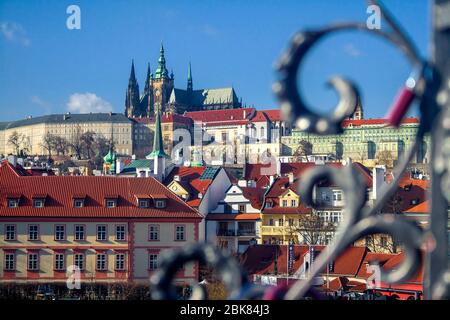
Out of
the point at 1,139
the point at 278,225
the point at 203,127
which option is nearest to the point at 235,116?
the point at 203,127

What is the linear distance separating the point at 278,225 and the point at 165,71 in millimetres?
120302

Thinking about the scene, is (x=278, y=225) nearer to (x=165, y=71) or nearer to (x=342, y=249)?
(x=342, y=249)

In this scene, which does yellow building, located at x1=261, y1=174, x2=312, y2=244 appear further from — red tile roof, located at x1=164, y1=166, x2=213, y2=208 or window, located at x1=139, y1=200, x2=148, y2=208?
window, located at x1=139, y1=200, x2=148, y2=208

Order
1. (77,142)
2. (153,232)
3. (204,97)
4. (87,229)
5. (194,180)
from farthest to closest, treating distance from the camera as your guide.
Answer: (204,97)
(77,142)
(194,180)
(153,232)
(87,229)

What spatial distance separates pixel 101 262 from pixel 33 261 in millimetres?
1903

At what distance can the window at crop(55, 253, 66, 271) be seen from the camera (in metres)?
27.5

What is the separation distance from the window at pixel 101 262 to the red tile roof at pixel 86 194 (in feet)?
4.14

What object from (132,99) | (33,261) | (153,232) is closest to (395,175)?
(33,261)

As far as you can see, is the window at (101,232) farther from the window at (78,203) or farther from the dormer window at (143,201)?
the dormer window at (143,201)

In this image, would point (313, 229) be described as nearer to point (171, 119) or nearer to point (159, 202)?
point (159, 202)

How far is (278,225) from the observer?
36.0 meters

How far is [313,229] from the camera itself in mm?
32250

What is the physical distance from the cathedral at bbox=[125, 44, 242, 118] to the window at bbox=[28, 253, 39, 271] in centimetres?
12010

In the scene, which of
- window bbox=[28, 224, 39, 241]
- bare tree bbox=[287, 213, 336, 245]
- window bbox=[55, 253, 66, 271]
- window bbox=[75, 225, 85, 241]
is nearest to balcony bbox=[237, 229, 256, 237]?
bare tree bbox=[287, 213, 336, 245]
